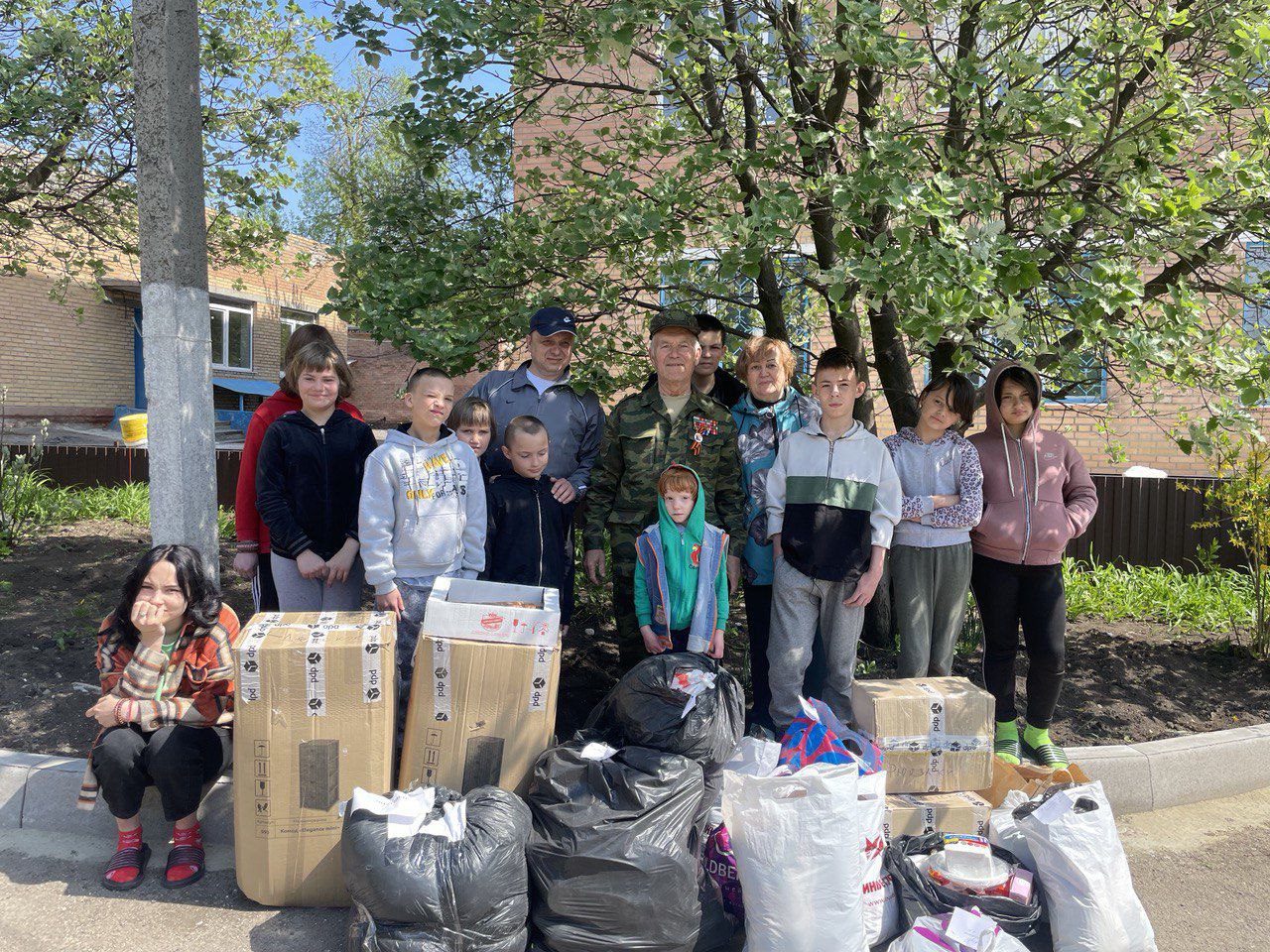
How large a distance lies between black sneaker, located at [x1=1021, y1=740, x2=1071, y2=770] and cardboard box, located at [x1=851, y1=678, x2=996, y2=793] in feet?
2.32

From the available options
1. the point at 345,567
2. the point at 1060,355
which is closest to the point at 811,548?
the point at 1060,355

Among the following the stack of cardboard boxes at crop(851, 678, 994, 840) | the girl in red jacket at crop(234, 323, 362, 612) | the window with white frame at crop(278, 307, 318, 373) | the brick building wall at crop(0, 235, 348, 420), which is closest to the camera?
the stack of cardboard boxes at crop(851, 678, 994, 840)

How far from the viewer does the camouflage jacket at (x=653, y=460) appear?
3.96m

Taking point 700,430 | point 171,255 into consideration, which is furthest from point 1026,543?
point 171,255

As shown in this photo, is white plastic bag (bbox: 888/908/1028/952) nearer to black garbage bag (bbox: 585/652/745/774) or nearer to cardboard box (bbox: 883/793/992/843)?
cardboard box (bbox: 883/793/992/843)

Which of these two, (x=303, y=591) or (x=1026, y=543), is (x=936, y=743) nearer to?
(x=1026, y=543)

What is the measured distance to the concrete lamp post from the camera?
12.7ft

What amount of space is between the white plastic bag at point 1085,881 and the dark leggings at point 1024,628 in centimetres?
130

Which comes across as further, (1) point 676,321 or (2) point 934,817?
(1) point 676,321

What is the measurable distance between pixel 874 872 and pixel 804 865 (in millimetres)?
299

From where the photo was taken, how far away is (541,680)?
3.05 meters

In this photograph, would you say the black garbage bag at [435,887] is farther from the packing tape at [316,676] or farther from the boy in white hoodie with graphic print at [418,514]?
the boy in white hoodie with graphic print at [418,514]

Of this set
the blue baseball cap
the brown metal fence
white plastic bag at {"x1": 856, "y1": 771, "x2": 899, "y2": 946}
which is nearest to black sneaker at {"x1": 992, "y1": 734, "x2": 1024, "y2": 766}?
white plastic bag at {"x1": 856, "y1": 771, "x2": 899, "y2": 946}

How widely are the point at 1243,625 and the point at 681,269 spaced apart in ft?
16.0
